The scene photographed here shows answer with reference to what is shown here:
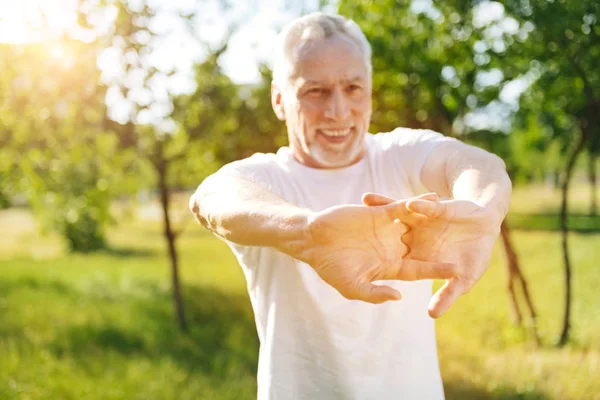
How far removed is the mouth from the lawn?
4003 mm

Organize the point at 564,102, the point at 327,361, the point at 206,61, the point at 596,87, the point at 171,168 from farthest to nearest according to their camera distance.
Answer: the point at 171,168
the point at 206,61
the point at 564,102
the point at 596,87
the point at 327,361

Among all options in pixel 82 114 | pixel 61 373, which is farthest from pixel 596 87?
pixel 61 373

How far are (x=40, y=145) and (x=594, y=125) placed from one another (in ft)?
18.1

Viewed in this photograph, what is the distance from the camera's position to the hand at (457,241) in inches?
58.2

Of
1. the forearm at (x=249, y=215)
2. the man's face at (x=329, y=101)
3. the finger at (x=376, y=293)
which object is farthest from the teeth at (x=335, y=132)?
the finger at (x=376, y=293)

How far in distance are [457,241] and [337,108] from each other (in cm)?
59

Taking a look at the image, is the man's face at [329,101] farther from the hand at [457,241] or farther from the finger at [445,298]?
the finger at [445,298]

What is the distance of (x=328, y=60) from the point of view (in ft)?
6.05

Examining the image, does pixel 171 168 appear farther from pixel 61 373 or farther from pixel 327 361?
pixel 327 361

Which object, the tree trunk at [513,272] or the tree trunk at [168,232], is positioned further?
the tree trunk at [168,232]

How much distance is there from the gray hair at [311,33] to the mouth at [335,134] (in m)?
0.21

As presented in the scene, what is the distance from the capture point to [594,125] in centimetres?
570

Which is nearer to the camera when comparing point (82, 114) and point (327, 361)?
point (327, 361)

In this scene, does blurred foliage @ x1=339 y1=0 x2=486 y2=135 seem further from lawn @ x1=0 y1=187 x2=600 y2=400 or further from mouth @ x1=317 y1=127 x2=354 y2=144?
mouth @ x1=317 y1=127 x2=354 y2=144
